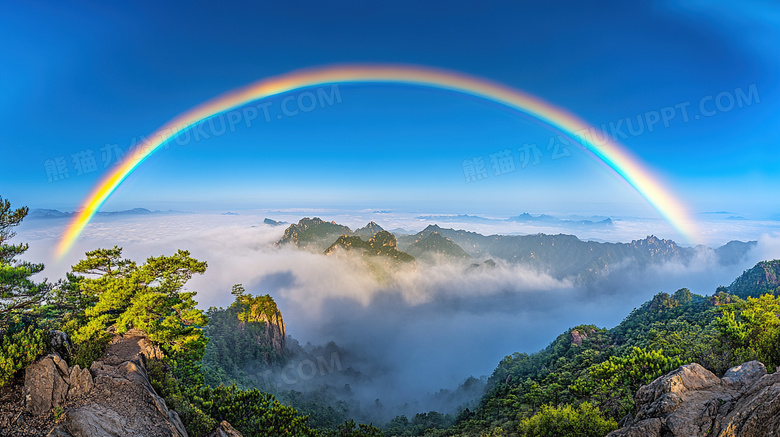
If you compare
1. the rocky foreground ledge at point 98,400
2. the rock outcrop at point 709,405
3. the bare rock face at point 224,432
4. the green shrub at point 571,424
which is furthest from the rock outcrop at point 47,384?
the green shrub at point 571,424

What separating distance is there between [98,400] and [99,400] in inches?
1.6

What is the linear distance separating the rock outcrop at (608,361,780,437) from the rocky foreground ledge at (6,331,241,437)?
2607cm

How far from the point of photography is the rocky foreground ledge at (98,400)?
47.0 feet

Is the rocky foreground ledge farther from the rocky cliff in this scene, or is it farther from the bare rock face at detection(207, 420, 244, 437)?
the rocky cliff

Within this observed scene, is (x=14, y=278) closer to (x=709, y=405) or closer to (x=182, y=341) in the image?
(x=182, y=341)

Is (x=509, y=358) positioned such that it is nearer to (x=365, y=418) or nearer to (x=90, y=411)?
(x=365, y=418)

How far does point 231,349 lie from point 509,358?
259 feet

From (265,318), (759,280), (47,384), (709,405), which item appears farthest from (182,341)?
(759,280)

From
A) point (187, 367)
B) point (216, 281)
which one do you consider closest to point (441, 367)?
point (216, 281)

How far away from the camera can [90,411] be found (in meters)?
14.9

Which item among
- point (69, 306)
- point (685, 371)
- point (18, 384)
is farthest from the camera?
point (69, 306)

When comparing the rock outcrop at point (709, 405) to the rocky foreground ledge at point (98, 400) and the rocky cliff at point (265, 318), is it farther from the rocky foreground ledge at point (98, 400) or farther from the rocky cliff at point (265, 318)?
the rocky cliff at point (265, 318)

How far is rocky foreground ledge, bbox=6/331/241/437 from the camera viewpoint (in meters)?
14.3

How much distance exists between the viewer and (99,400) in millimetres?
15883
